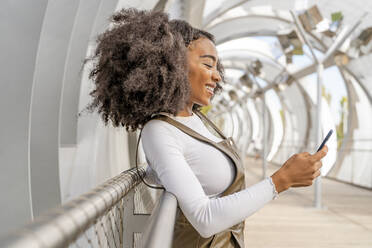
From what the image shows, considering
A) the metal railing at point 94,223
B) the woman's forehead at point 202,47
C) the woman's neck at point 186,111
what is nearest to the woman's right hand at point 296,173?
the metal railing at point 94,223

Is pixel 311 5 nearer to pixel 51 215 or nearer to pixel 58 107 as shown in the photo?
pixel 58 107

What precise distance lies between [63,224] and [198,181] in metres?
0.83

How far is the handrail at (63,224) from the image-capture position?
0.56m

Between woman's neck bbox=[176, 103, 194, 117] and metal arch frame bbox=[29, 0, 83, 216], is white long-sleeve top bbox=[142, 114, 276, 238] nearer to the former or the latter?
woman's neck bbox=[176, 103, 194, 117]

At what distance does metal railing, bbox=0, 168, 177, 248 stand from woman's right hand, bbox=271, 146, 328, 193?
0.45 metres

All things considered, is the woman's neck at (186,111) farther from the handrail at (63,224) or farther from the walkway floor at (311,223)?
the walkway floor at (311,223)

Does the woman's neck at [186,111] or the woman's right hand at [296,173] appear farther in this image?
the woman's neck at [186,111]

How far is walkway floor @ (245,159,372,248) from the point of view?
5469mm

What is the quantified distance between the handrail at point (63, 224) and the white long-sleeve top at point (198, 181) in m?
0.37

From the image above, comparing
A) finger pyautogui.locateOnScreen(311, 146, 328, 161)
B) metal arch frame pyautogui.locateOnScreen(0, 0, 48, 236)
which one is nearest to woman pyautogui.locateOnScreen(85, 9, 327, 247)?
finger pyautogui.locateOnScreen(311, 146, 328, 161)

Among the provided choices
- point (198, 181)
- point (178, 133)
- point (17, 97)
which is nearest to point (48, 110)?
point (17, 97)

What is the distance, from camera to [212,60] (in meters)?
1.96

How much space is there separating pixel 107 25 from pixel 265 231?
3.79m

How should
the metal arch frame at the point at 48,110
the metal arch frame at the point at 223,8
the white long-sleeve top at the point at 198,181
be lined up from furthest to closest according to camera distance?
the metal arch frame at the point at 223,8
the metal arch frame at the point at 48,110
the white long-sleeve top at the point at 198,181
